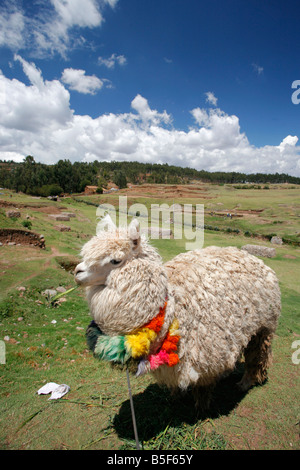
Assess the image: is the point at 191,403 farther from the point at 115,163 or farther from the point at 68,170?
the point at 115,163

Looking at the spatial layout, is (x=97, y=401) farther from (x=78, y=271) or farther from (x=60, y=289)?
(x=60, y=289)

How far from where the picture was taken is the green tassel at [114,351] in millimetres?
2373

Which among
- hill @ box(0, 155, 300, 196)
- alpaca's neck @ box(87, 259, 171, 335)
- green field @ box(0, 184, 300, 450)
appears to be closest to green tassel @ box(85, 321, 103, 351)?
alpaca's neck @ box(87, 259, 171, 335)

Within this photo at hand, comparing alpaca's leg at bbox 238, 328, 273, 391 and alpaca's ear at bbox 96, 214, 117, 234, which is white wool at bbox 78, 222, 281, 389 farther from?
alpaca's ear at bbox 96, 214, 117, 234

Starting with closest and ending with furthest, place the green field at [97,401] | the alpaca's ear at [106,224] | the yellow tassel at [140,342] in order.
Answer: the yellow tassel at [140,342] → the alpaca's ear at [106,224] → the green field at [97,401]

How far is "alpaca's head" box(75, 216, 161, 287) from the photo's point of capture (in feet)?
7.91

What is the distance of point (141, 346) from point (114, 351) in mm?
291

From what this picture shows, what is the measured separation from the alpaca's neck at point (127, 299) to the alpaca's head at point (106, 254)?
8 centimetres

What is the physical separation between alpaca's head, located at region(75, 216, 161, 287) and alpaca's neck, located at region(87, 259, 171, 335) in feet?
0.27

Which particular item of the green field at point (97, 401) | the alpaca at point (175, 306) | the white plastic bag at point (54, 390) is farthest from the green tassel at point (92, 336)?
the white plastic bag at point (54, 390)

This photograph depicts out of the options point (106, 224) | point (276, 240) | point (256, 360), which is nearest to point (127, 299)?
point (106, 224)

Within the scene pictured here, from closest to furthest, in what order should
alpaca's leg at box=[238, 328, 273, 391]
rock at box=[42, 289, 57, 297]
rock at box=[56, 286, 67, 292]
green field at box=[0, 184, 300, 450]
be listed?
green field at box=[0, 184, 300, 450] → alpaca's leg at box=[238, 328, 273, 391] → rock at box=[42, 289, 57, 297] → rock at box=[56, 286, 67, 292]

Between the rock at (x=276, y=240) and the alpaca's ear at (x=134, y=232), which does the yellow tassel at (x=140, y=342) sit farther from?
the rock at (x=276, y=240)
